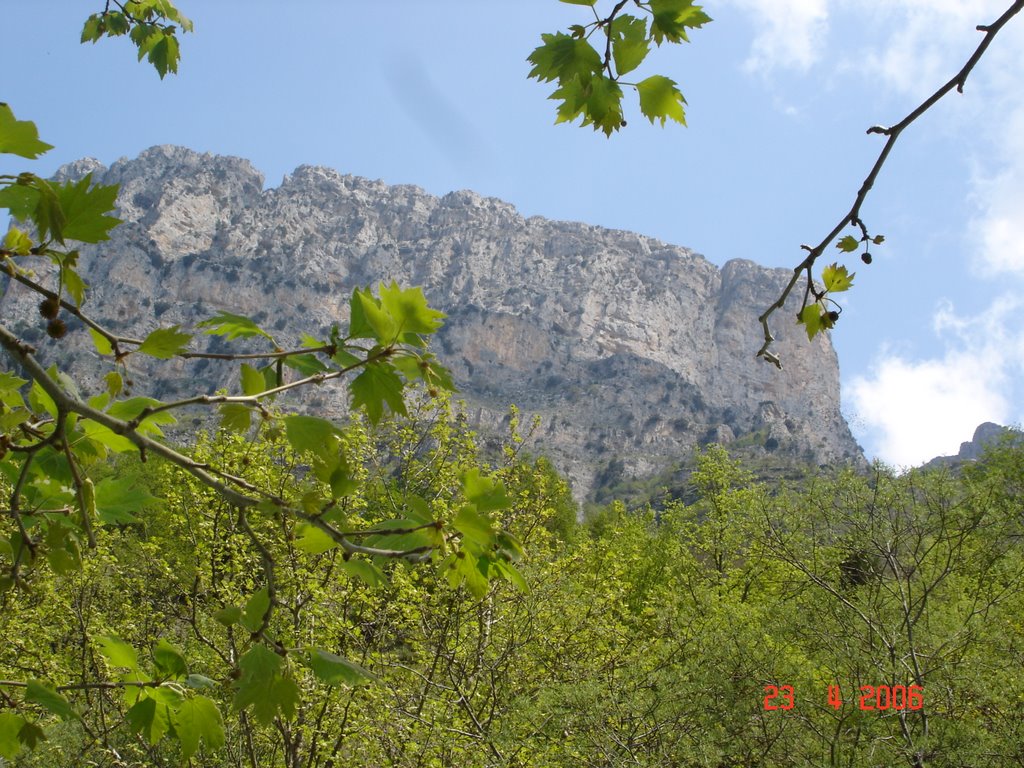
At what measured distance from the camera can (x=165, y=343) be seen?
931mm

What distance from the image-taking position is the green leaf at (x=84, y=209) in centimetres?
90

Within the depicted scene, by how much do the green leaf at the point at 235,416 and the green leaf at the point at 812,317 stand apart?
909mm

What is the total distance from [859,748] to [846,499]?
8.58 feet

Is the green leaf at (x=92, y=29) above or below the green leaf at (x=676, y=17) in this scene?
above

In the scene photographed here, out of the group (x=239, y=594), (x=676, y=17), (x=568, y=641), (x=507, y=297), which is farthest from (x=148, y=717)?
(x=507, y=297)

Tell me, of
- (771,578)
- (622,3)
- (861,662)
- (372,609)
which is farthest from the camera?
(771,578)

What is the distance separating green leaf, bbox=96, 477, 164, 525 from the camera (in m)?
1.22

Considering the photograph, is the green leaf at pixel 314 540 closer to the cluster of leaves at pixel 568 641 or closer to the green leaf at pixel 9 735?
the green leaf at pixel 9 735

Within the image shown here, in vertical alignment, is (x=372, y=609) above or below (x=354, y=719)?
above

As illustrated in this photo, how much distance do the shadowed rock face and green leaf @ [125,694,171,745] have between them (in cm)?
8076

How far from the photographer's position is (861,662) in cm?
570

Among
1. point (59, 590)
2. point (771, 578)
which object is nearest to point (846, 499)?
point (771, 578)

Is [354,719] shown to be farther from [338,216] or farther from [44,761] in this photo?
[338,216]
